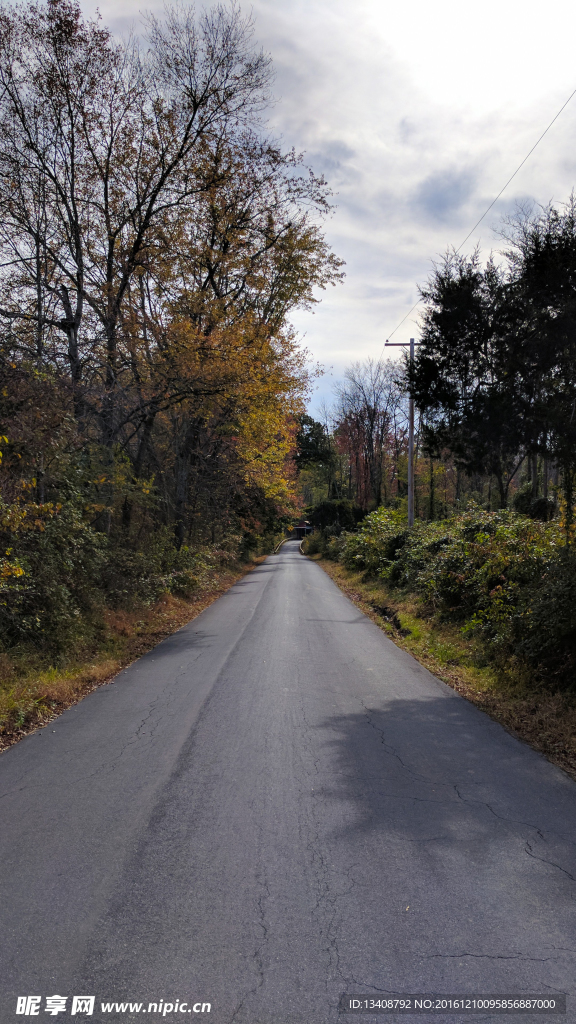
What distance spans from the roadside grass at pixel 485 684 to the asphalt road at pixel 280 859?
30 cm

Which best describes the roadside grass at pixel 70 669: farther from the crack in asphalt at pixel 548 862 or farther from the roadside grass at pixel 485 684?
the roadside grass at pixel 485 684

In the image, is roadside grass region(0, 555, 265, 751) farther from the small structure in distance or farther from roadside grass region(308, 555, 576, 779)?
the small structure in distance

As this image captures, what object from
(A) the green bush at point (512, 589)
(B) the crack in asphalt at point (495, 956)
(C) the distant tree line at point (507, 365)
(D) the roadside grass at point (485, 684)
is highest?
(C) the distant tree line at point (507, 365)

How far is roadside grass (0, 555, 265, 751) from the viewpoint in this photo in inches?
252

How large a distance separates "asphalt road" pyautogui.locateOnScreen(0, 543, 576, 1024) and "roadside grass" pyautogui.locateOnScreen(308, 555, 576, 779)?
30 cm

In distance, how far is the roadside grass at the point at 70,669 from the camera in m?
6.41

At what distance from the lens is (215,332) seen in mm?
15430

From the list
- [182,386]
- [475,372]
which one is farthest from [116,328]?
[475,372]

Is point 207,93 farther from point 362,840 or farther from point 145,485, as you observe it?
point 362,840

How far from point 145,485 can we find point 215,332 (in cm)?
470

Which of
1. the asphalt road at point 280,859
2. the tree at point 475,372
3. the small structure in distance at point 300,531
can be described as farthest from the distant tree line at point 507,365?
the small structure in distance at point 300,531

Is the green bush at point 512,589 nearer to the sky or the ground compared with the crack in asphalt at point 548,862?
nearer to the sky

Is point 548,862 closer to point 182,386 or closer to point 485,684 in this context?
point 485,684

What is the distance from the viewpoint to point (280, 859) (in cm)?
356
